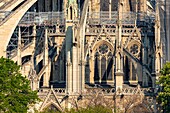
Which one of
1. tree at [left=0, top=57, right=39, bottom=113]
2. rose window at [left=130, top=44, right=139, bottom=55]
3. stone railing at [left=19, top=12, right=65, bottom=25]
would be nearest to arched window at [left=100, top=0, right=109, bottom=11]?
stone railing at [left=19, top=12, right=65, bottom=25]

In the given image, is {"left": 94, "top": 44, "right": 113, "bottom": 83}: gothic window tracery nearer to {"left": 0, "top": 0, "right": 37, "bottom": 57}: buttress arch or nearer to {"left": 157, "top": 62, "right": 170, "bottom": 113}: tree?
{"left": 0, "top": 0, "right": 37, "bottom": 57}: buttress arch

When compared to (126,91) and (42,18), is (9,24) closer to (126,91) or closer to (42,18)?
(42,18)

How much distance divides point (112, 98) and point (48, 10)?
618 inches

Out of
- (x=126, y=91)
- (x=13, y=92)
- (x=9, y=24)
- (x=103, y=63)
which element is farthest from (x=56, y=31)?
(x=13, y=92)

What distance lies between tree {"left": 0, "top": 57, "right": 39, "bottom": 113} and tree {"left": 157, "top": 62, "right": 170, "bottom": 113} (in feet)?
30.7

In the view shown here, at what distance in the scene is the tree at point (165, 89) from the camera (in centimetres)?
8338

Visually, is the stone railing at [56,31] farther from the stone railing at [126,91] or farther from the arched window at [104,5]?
the stone railing at [126,91]

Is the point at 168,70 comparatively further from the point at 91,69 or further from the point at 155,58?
the point at 91,69

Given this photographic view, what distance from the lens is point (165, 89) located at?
3297 inches

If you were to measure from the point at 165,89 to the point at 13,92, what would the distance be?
12.0 meters

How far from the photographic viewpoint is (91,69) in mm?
96250

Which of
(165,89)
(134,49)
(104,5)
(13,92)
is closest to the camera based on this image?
(13,92)

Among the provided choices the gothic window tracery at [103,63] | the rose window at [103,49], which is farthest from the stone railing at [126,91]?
→ the rose window at [103,49]

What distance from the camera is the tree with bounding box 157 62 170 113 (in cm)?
8338
